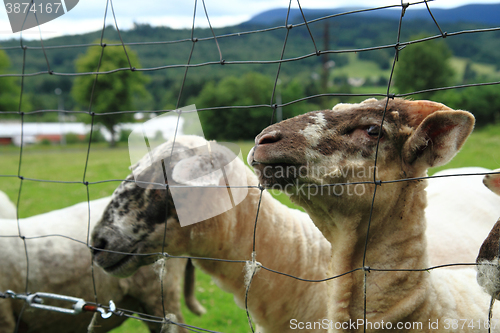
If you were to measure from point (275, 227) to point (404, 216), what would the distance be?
927 mm

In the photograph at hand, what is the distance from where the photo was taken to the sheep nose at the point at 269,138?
60.6 inches

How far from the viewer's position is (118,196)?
2383mm

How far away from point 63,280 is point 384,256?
2804 mm

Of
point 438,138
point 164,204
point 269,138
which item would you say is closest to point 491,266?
point 438,138

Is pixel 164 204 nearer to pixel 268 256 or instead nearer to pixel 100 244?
pixel 100 244

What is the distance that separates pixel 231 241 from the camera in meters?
2.38

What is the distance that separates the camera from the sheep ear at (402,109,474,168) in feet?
4.82

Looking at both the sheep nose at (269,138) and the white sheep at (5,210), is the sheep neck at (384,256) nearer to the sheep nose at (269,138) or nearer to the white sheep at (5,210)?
the sheep nose at (269,138)

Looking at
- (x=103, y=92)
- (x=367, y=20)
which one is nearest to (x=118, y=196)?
(x=103, y=92)

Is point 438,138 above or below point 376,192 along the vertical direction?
above

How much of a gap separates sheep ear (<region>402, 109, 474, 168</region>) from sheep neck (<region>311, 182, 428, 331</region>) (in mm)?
146

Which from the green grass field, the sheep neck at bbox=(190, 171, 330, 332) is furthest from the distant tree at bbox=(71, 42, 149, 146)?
the sheep neck at bbox=(190, 171, 330, 332)

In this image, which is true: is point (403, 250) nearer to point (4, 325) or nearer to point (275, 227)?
point (275, 227)

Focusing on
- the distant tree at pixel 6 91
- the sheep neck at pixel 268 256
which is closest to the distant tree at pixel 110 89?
the distant tree at pixel 6 91
